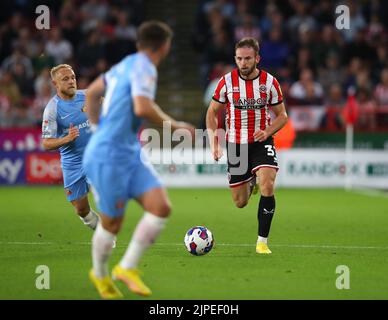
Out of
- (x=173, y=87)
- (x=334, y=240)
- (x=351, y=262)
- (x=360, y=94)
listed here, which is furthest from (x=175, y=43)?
(x=351, y=262)

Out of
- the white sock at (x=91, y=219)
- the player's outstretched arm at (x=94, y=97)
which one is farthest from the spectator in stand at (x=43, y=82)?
the player's outstretched arm at (x=94, y=97)

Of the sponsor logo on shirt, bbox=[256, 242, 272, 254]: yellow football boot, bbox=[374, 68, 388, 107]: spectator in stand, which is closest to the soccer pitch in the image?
bbox=[256, 242, 272, 254]: yellow football boot

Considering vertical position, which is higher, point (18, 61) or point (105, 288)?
point (18, 61)

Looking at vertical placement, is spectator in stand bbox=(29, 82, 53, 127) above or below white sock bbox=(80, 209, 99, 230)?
above

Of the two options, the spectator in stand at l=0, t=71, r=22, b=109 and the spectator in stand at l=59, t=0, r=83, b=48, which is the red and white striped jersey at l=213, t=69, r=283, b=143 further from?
the spectator in stand at l=59, t=0, r=83, b=48

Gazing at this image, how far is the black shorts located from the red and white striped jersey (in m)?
0.09

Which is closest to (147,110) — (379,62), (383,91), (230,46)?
(383,91)

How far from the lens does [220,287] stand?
7527 mm

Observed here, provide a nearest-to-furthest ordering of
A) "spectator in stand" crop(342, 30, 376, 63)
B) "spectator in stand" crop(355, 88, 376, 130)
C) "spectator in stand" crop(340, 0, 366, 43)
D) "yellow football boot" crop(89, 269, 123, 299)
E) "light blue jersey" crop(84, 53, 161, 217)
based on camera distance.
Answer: "light blue jersey" crop(84, 53, 161, 217) < "yellow football boot" crop(89, 269, 123, 299) < "spectator in stand" crop(355, 88, 376, 130) < "spectator in stand" crop(342, 30, 376, 63) < "spectator in stand" crop(340, 0, 366, 43)

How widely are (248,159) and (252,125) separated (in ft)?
1.34

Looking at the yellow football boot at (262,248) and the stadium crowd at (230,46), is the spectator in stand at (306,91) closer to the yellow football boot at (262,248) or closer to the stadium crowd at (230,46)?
the stadium crowd at (230,46)

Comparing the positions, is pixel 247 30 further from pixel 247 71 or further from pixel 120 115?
pixel 120 115

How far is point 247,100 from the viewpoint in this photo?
10031 mm

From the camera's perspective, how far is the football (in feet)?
30.6
